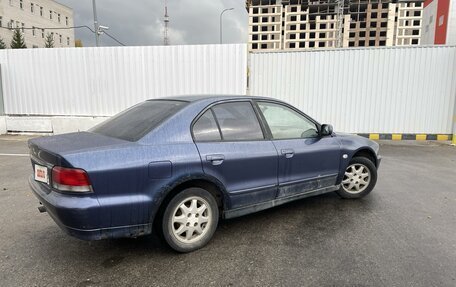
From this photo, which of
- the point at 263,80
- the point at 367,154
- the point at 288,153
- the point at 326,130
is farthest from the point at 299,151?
the point at 263,80

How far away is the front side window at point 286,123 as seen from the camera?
3.78 meters

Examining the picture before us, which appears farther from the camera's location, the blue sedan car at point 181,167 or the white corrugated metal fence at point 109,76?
the white corrugated metal fence at point 109,76

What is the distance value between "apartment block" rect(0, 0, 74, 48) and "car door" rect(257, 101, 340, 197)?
2310 inches

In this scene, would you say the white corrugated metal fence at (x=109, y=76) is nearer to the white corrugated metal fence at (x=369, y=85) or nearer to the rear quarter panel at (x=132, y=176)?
the white corrugated metal fence at (x=369, y=85)

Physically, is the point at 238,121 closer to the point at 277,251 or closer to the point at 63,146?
the point at 277,251

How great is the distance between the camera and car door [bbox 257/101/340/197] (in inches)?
147

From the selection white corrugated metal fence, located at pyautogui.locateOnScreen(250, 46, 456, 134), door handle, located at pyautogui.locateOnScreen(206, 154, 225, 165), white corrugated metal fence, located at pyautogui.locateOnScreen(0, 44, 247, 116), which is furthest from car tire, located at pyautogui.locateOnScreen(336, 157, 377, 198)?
white corrugated metal fence, located at pyautogui.locateOnScreen(0, 44, 247, 116)

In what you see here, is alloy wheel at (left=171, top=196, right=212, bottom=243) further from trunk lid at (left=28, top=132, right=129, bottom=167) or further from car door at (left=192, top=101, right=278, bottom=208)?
trunk lid at (left=28, top=132, right=129, bottom=167)

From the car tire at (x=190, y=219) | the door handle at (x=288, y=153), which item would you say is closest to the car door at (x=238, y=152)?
the door handle at (x=288, y=153)

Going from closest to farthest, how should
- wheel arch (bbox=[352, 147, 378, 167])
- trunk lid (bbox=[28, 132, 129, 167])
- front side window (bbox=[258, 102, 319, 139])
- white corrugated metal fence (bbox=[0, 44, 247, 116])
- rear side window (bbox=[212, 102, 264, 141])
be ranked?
trunk lid (bbox=[28, 132, 129, 167]) → rear side window (bbox=[212, 102, 264, 141]) → front side window (bbox=[258, 102, 319, 139]) → wheel arch (bbox=[352, 147, 378, 167]) → white corrugated metal fence (bbox=[0, 44, 247, 116])

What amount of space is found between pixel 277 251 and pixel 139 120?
1922 millimetres

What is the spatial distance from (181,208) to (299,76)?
837cm

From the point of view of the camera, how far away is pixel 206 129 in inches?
128

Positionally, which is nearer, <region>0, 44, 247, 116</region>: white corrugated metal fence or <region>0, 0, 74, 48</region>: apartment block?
<region>0, 44, 247, 116</region>: white corrugated metal fence
